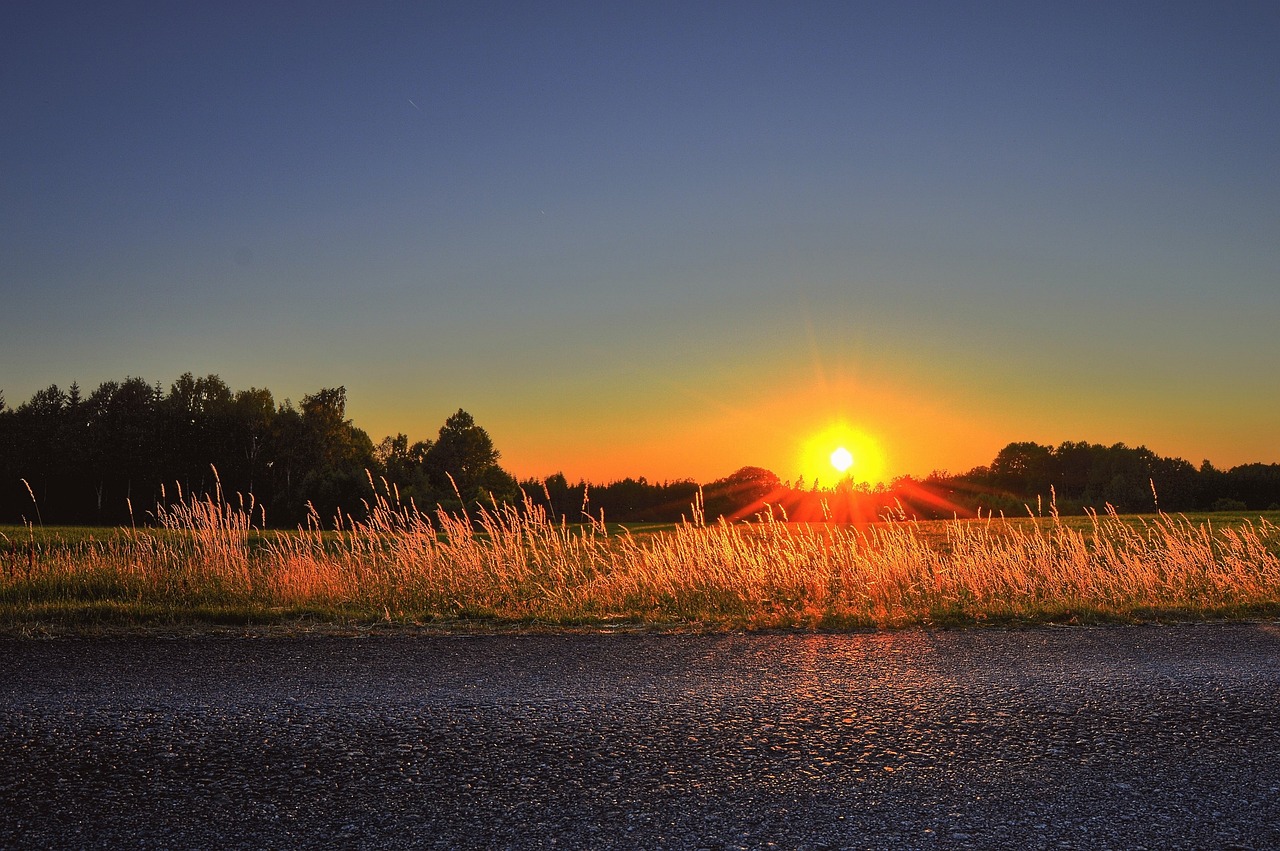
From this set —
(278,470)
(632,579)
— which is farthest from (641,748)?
(278,470)

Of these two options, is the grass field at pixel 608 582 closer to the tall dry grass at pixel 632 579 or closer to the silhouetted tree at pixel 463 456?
the tall dry grass at pixel 632 579

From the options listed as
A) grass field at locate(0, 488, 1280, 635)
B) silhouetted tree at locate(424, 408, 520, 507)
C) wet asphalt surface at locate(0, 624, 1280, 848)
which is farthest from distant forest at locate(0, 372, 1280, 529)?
wet asphalt surface at locate(0, 624, 1280, 848)

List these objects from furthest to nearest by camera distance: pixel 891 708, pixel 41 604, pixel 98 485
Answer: pixel 98 485
pixel 41 604
pixel 891 708

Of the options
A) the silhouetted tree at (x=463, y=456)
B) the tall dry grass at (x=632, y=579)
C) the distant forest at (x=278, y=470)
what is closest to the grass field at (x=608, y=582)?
the tall dry grass at (x=632, y=579)

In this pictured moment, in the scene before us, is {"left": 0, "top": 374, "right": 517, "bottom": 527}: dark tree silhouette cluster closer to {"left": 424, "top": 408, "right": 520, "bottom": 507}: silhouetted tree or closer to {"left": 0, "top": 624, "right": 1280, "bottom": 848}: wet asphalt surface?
{"left": 424, "top": 408, "right": 520, "bottom": 507}: silhouetted tree

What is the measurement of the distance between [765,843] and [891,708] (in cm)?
206

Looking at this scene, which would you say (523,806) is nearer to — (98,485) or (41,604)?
(41,604)

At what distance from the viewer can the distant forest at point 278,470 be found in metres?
53.3

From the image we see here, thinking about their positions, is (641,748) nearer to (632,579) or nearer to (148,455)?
(632,579)

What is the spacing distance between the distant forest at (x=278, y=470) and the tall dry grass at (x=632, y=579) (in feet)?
120

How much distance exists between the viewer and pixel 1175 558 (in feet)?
37.8

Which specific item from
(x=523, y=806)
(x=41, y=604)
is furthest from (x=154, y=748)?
(x=41, y=604)

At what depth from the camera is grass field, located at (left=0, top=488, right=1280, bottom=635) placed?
900cm

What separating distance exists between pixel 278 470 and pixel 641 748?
211ft
